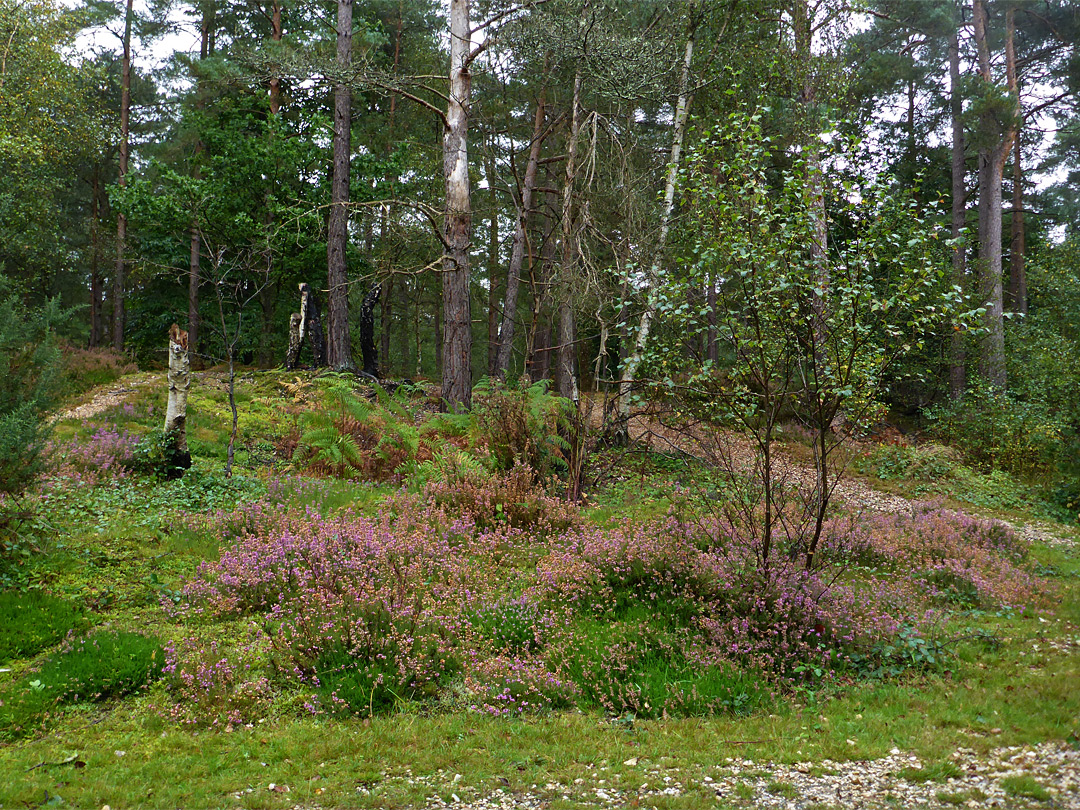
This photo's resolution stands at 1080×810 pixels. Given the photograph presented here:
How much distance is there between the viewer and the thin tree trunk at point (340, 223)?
16.3m

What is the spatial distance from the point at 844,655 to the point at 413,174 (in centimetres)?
2145

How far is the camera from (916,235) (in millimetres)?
5066

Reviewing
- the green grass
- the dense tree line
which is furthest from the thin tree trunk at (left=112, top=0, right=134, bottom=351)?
the green grass

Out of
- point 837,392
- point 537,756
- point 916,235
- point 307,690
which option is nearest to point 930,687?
point 837,392

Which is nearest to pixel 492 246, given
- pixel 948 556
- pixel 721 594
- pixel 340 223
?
pixel 340 223

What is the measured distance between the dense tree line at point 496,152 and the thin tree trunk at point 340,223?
0.19ft

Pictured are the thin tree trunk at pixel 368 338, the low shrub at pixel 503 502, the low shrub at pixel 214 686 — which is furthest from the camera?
the thin tree trunk at pixel 368 338

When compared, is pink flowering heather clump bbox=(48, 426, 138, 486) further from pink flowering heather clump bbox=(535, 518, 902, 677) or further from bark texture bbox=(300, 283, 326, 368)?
bark texture bbox=(300, 283, 326, 368)

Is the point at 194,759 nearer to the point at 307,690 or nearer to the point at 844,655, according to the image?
the point at 307,690

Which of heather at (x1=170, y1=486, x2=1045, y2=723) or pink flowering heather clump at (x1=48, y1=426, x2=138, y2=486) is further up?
pink flowering heather clump at (x1=48, y1=426, x2=138, y2=486)

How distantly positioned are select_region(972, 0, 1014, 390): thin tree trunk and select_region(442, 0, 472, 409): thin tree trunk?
12735mm

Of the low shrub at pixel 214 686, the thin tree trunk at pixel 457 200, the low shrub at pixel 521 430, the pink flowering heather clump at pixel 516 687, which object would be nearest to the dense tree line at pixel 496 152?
the thin tree trunk at pixel 457 200

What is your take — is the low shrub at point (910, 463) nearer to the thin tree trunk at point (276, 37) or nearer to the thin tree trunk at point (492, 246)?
the thin tree trunk at point (492, 246)

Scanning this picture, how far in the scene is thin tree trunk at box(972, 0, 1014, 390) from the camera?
678 inches
